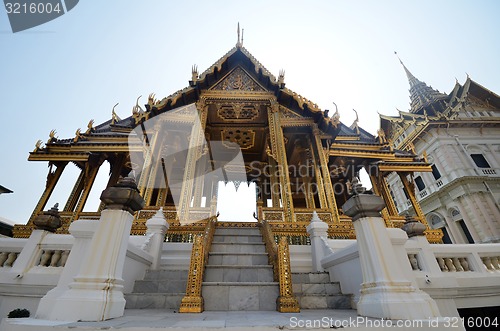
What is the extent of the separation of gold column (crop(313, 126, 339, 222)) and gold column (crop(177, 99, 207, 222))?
4039mm

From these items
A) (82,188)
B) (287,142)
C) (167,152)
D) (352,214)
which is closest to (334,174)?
(287,142)

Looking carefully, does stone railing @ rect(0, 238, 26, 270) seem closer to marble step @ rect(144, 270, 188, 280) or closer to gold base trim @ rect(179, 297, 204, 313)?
marble step @ rect(144, 270, 188, 280)

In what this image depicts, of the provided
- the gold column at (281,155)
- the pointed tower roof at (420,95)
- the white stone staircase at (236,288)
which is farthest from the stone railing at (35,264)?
the pointed tower roof at (420,95)

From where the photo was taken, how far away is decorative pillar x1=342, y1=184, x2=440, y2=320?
2.11 m

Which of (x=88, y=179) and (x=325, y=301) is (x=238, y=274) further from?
(x=88, y=179)

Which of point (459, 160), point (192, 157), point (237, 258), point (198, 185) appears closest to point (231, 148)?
point (198, 185)

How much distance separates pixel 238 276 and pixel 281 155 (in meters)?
4.41

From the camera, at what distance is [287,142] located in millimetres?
9461

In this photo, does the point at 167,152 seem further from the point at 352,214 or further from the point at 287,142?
the point at 352,214

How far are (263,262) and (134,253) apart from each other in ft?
7.46

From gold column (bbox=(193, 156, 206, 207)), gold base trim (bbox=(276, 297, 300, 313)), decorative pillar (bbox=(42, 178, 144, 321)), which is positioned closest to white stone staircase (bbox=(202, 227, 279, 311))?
gold base trim (bbox=(276, 297, 300, 313))

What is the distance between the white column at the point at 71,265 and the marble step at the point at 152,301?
3.02ft

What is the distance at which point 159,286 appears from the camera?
3.47 metres

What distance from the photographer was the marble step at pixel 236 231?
5.53m
